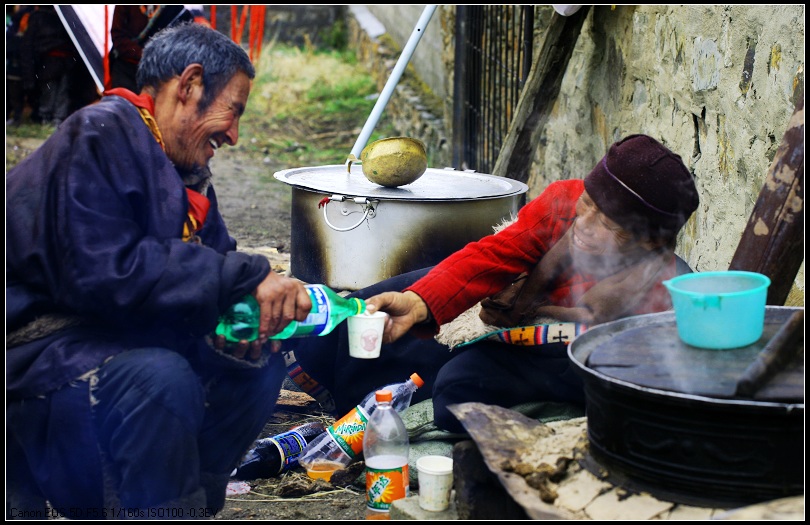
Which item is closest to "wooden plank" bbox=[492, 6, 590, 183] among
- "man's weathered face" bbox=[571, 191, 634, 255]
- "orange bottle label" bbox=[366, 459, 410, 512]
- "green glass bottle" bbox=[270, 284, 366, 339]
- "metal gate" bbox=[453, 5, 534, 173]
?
"metal gate" bbox=[453, 5, 534, 173]

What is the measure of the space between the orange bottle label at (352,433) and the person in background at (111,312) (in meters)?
0.78

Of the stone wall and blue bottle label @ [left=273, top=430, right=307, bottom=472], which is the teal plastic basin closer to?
the stone wall

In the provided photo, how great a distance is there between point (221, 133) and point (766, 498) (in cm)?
199

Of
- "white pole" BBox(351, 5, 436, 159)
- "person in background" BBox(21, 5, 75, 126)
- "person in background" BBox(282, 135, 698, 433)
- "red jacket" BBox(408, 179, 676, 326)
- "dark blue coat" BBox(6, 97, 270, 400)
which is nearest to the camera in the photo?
"dark blue coat" BBox(6, 97, 270, 400)

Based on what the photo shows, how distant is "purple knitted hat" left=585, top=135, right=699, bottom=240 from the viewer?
2.84m

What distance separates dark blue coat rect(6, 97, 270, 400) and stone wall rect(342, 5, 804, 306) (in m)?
2.01

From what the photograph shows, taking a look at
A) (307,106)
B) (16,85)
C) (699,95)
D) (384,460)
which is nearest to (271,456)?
(384,460)

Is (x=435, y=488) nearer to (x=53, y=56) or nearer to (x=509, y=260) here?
(x=509, y=260)

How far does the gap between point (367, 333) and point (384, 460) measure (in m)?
0.48

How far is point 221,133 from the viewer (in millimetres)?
2994

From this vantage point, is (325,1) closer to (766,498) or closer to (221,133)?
(221,133)

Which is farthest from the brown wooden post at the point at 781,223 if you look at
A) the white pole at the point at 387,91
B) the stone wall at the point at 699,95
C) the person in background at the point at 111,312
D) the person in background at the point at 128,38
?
the person in background at the point at 128,38

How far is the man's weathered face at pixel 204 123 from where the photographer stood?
115 inches

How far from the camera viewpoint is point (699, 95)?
160 inches
